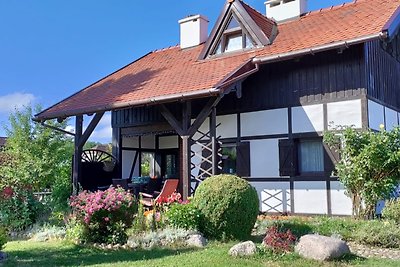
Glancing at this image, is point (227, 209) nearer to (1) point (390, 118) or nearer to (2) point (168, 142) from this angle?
(1) point (390, 118)

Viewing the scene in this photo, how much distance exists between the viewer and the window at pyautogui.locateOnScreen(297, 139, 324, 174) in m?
11.3

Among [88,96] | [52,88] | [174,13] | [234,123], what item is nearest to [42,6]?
[88,96]

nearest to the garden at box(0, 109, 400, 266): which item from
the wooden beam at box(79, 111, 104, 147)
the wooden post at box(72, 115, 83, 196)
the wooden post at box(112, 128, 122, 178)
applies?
the wooden post at box(72, 115, 83, 196)

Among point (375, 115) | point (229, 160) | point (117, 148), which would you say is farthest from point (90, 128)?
point (375, 115)

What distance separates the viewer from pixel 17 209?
34.0 ft

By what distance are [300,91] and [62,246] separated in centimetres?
723

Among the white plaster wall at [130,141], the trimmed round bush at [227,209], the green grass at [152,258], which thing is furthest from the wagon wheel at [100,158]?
the trimmed round bush at [227,209]

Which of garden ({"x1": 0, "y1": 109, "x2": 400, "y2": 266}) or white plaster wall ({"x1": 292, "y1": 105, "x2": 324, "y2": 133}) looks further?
white plaster wall ({"x1": 292, "y1": 105, "x2": 324, "y2": 133})

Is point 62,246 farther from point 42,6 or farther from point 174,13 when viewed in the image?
point 174,13

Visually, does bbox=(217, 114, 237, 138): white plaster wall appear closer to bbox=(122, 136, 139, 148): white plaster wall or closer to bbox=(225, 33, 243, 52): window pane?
bbox=(225, 33, 243, 52): window pane

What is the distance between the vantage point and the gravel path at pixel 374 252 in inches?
282

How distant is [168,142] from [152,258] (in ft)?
33.4

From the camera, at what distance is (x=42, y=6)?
47.2 ft

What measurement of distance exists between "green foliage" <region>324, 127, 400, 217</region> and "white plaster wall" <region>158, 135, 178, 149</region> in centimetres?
758
